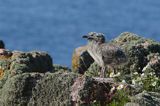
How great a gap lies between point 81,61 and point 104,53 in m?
1.99

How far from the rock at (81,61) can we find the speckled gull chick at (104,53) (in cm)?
146

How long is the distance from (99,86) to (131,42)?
133 inches

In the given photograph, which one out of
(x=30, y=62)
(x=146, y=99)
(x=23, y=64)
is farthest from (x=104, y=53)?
(x=146, y=99)

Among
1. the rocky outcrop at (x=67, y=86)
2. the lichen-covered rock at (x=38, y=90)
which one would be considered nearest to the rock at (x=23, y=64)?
the rocky outcrop at (x=67, y=86)

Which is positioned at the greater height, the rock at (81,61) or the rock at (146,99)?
the rock at (81,61)

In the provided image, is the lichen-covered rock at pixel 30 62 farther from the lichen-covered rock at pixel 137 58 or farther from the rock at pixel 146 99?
the rock at pixel 146 99

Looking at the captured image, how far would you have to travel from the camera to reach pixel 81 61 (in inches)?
782

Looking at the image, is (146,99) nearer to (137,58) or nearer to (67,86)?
(67,86)

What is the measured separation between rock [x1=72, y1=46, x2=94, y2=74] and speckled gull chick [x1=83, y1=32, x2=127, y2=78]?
1.46m

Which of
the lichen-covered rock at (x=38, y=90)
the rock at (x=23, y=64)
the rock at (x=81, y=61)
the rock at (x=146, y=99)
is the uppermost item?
the rock at (x=81, y=61)

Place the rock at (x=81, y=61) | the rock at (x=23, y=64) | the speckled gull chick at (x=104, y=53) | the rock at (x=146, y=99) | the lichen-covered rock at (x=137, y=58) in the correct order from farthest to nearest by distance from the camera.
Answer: the rock at (x=81, y=61)
the speckled gull chick at (x=104, y=53)
the lichen-covered rock at (x=137, y=58)
the rock at (x=23, y=64)
the rock at (x=146, y=99)

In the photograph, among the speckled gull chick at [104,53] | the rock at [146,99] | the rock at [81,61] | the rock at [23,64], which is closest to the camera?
the rock at [146,99]

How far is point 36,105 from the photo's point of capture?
1515 centimetres

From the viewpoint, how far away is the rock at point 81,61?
1977 cm
